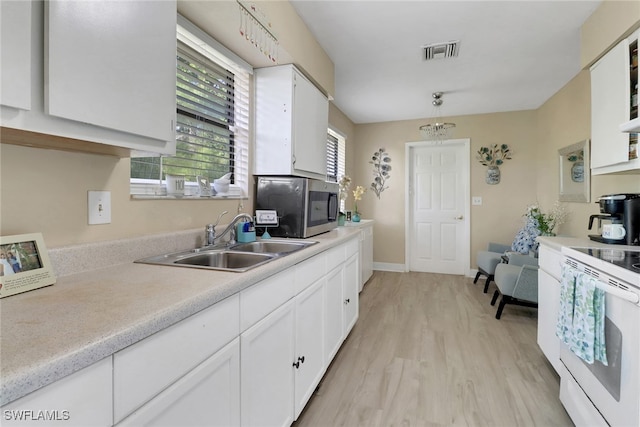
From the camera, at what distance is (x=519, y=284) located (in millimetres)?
2889

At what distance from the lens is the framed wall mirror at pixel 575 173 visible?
9.77 ft

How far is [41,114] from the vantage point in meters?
0.76

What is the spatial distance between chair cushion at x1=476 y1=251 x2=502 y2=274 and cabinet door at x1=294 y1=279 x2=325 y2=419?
2.80 metres

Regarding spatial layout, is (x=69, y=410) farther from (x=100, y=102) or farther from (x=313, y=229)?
(x=313, y=229)

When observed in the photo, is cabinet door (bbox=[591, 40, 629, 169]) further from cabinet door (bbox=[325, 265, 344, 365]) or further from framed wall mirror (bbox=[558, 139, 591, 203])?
cabinet door (bbox=[325, 265, 344, 365])

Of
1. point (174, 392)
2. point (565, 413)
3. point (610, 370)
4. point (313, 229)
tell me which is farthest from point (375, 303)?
point (174, 392)

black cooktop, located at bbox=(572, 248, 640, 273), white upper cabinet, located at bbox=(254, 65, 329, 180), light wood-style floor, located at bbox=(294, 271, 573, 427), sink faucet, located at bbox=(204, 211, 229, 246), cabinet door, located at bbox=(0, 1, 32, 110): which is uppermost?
white upper cabinet, located at bbox=(254, 65, 329, 180)

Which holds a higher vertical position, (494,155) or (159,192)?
(494,155)

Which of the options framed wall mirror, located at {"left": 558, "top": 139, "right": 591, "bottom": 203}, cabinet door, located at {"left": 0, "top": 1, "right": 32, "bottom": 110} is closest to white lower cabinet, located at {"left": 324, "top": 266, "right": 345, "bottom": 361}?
cabinet door, located at {"left": 0, "top": 1, "right": 32, "bottom": 110}

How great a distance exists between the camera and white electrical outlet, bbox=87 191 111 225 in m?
1.16

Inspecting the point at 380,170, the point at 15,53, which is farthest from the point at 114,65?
the point at 380,170

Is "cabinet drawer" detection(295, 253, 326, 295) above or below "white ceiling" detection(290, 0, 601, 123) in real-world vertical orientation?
below

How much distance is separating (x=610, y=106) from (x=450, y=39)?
121 cm

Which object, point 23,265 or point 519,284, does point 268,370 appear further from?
point 519,284
